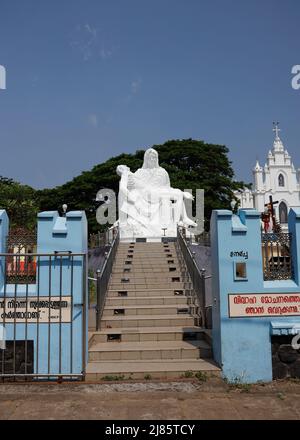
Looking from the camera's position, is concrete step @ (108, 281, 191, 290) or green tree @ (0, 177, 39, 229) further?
green tree @ (0, 177, 39, 229)

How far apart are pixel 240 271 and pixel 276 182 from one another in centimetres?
5733

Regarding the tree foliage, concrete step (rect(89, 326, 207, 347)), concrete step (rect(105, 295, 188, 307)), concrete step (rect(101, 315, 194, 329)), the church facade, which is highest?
the church facade

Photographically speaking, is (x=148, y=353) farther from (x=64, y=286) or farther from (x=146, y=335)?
(x=64, y=286)

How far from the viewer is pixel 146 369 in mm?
6066

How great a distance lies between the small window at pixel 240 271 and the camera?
241 inches

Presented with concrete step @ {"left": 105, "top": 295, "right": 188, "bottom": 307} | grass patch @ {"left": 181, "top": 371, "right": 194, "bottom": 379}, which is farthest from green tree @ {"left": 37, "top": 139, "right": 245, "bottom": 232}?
grass patch @ {"left": 181, "top": 371, "right": 194, "bottom": 379}

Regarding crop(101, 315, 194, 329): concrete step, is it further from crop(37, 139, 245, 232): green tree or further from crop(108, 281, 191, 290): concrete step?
crop(37, 139, 245, 232): green tree

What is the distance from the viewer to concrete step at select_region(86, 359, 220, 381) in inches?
235

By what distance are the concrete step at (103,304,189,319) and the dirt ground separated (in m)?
3.05

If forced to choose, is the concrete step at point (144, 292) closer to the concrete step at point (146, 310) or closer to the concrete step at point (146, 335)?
the concrete step at point (146, 310)

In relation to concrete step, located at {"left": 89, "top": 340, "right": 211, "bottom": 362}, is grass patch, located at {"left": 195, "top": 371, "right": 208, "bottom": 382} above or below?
below

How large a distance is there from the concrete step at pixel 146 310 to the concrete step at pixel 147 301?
409 mm

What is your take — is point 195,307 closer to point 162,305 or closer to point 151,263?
point 162,305
